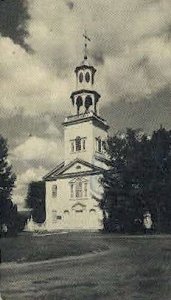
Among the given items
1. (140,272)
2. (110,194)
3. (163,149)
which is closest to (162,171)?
(163,149)

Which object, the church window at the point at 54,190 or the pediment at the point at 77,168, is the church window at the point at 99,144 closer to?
the pediment at the point at 77,168

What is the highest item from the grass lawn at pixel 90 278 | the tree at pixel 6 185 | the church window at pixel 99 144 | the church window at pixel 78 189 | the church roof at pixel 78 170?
the church window at pixel 99 144

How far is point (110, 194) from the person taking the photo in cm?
1397

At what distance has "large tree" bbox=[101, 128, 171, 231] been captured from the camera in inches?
360

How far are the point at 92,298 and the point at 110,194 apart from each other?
34.1 feet

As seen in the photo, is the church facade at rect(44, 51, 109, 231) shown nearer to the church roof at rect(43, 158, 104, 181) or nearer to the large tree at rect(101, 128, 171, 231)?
the church roof at rect(43, 158, 104, 181)

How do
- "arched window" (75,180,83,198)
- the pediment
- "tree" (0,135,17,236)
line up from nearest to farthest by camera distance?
"tree" (0,135,17,236), the pediment, "arched window" (75,180,83,198)

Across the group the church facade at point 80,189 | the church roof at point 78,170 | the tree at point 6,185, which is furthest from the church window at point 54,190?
the tree at point 6,185

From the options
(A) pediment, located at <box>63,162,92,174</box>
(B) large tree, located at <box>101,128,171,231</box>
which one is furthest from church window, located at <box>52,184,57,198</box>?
(B) large tree, located at <box>101,128,171,231</box>

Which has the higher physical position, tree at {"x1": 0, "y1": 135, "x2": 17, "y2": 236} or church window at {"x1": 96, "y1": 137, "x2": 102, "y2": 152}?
church window at {"x1": 96, "y1": 137, "x2": 102, "y2": 152}

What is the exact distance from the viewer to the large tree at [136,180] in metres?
9.13

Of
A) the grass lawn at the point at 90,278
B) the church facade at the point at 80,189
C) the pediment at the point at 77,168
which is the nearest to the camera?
the grass lawn at the point at 90,278

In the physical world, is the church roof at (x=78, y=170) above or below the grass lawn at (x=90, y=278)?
above

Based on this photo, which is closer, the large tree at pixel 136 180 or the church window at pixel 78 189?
the large tree at pixel 136 180
